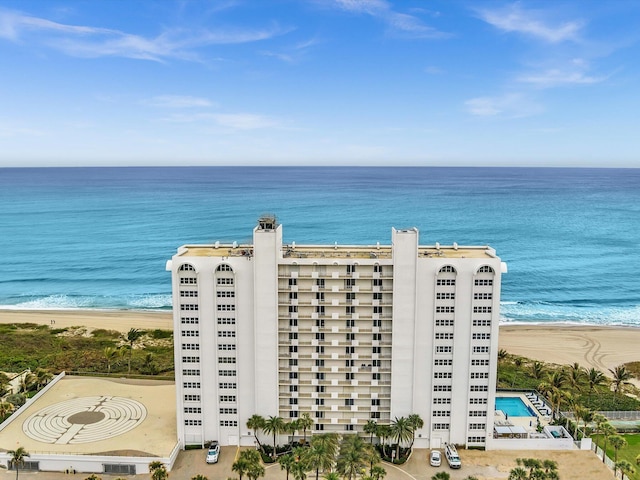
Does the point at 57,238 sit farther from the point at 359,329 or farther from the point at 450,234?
the point at 359,329

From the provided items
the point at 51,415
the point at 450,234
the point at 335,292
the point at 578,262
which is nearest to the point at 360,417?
the point at 335,292

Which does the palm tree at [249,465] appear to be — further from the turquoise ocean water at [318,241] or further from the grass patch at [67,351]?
the turquoise ocean water at [318,241]

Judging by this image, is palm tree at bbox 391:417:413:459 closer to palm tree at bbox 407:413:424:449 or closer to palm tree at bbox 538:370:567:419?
palm tree at bbox 407:413:424:449

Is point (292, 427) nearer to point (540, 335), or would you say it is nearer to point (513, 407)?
point (513, 407)

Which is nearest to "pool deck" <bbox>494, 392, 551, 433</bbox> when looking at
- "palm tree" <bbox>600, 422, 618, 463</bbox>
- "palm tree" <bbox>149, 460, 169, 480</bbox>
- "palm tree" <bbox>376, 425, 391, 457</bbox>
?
"palm tree" <bbox>600, 422, 618, 463</bbox>

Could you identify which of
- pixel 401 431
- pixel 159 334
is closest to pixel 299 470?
pixel 401 431

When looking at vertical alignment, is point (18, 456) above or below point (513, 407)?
above

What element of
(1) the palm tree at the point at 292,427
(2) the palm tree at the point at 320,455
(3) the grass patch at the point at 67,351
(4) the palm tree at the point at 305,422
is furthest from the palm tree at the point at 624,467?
(3) the grass patch at the point at 67,351
